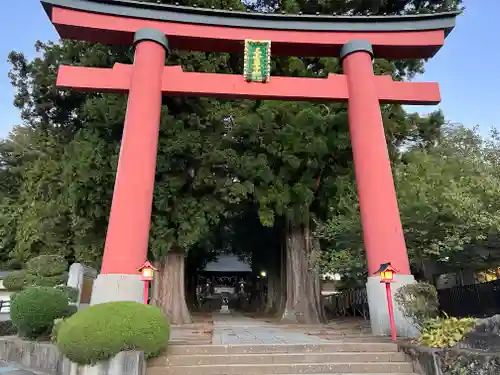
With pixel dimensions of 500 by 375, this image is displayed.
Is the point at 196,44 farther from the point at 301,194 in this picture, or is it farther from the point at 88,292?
the point at 88,292

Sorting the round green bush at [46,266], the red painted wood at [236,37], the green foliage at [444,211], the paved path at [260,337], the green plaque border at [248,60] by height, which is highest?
the red painted wood at [236,37]

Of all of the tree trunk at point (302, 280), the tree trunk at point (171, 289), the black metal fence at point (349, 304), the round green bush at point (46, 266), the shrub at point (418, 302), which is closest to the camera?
the shrub at point (418, 302)

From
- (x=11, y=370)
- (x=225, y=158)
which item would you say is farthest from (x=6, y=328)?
(x=225, y=158)

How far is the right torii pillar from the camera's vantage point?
21.4 ft

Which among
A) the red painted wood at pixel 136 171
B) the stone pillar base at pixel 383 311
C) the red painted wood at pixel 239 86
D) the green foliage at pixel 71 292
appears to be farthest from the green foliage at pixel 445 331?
the green foliage at pixel 71 292

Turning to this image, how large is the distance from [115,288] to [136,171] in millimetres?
2088

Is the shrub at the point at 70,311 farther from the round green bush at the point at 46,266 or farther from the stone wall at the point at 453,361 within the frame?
the stone wall at the point at 453,361

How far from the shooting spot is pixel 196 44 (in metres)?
8.55

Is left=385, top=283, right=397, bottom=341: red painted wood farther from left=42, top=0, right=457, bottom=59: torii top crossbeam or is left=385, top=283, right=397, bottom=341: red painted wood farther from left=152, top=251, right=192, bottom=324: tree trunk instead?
left=152, top=251, right=192, bottom=324: tree trunk

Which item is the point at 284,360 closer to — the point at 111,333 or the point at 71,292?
the point at 111,333

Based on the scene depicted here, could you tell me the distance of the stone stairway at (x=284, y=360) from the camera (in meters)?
4.56

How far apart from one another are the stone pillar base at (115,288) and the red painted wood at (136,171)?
122mm

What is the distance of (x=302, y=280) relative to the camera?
11.0 metres

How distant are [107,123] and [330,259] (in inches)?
261
